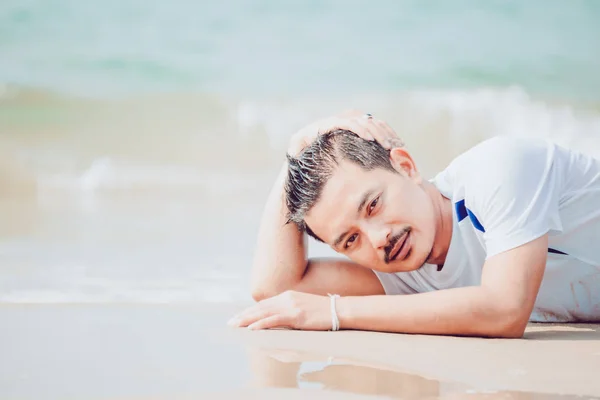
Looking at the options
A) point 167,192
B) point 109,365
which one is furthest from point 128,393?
point 167,192

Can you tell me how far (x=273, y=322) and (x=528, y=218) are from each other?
0.65m

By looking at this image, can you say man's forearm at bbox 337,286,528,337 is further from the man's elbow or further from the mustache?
the mustache

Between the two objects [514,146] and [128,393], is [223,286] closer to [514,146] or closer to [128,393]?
[514,146]

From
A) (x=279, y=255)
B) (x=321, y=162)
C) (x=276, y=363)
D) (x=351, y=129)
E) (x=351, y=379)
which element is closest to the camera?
(x=351, y=379)

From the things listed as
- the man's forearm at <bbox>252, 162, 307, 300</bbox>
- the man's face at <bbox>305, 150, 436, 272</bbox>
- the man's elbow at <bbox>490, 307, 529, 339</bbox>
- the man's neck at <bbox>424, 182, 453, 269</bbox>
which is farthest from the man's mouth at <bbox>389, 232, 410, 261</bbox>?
the man's forearm at <bbox>252, 162, 307, 300</bbox>

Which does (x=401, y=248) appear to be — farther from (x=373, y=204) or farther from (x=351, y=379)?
(x=351, y=379)

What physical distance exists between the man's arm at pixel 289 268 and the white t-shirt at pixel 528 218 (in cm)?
8

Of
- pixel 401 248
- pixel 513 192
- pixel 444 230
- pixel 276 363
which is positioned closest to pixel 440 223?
pixel 444 230

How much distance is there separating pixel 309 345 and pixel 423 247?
15.2 inches

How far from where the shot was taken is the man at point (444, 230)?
5.31 ft

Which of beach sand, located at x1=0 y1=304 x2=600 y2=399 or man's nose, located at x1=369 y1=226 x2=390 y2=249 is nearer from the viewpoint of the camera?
beach sand, located at x1=0 y1=304 x2=600 y2=399

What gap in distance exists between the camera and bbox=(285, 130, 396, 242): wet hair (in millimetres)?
1805

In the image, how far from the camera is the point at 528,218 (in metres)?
1.61

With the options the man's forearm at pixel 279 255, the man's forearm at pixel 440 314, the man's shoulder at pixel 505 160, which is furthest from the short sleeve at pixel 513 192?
the man's forearm at pixel 279 255
